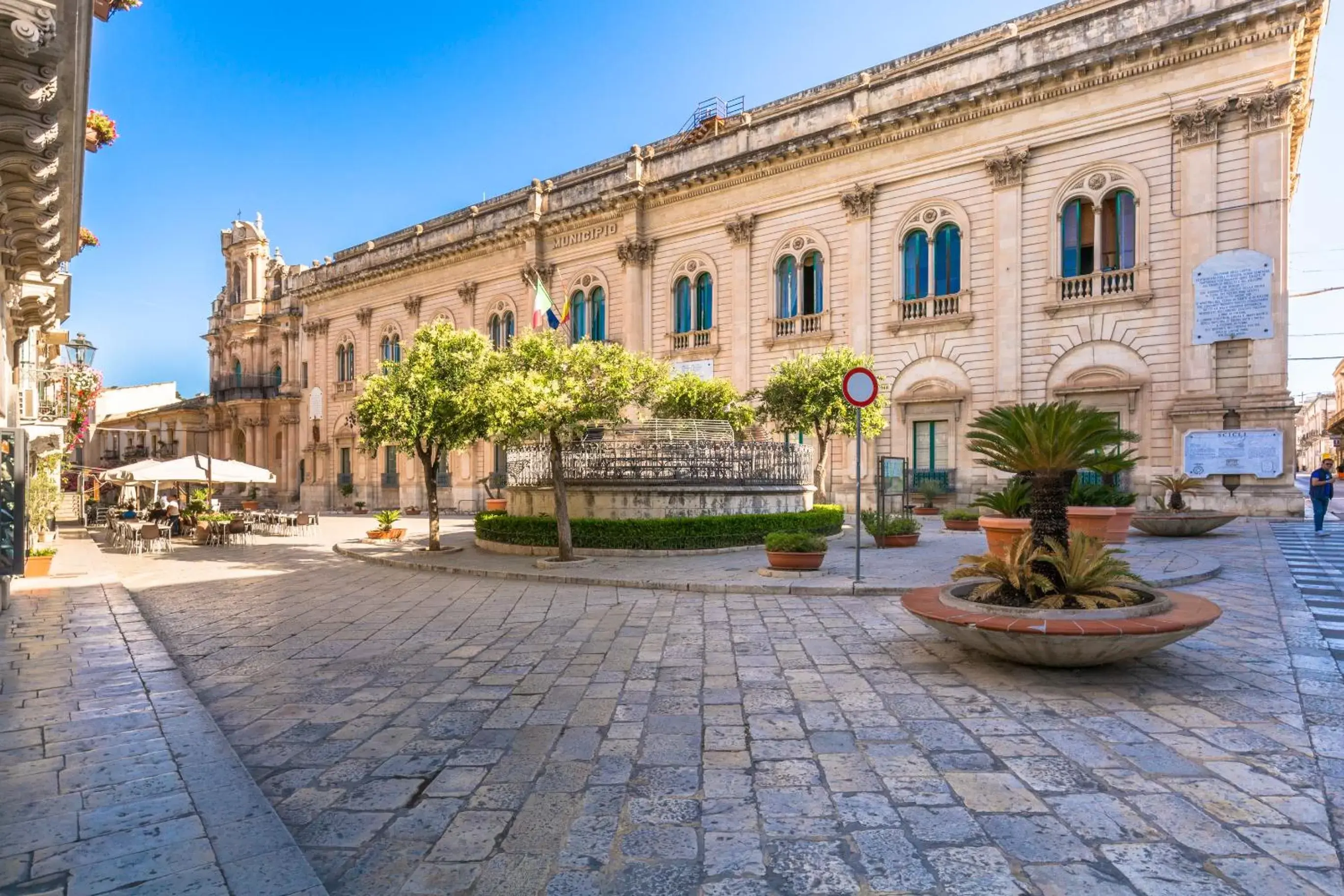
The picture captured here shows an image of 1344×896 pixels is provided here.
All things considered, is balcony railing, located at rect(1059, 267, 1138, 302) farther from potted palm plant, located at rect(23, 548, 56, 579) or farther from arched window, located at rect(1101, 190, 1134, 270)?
potted palm plant, located at rect(23, 548, 56, 579)

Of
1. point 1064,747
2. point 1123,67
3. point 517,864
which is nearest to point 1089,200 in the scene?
point 1123,67

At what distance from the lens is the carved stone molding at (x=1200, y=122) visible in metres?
19.5

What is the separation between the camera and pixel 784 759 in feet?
13.9

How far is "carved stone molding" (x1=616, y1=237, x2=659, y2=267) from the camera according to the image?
1211 inches

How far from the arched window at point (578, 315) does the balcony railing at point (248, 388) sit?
2300cm

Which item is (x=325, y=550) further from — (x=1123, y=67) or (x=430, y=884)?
(x=1123, y=67)

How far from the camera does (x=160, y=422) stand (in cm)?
5466

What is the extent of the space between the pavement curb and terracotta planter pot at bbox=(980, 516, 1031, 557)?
1.67m

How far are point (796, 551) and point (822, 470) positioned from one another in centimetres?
1018

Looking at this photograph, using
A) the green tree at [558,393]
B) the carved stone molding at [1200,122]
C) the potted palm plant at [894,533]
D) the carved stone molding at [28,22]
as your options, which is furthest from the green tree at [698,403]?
the carved stone molding at [28,22]

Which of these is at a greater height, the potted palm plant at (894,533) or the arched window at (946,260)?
the arched window at (946,260)

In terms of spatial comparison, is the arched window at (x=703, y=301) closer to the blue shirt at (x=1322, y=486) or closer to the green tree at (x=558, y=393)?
the green tree at (x=558, y=393)

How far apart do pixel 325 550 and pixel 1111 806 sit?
1860 cm

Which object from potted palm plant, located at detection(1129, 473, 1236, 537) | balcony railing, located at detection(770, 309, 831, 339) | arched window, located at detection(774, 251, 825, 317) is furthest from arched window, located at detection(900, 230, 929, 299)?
potted palm plant, located at detection(1129, 473, 1236, 537)
